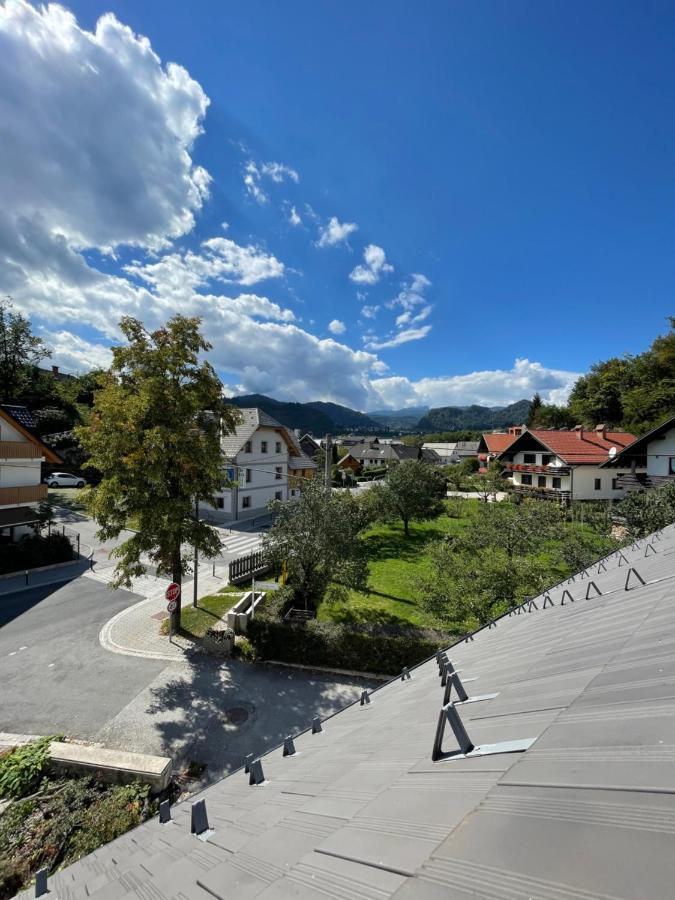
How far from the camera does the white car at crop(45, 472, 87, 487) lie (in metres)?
37.0

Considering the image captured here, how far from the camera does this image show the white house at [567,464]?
34.5 metres

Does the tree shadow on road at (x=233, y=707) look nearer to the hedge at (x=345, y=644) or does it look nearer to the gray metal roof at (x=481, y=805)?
the hedge at (x=345, y=644)

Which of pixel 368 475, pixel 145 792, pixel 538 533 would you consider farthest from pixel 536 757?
pixel 368 475

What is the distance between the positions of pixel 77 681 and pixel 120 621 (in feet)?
11.6

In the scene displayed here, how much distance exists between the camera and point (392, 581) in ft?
62.7

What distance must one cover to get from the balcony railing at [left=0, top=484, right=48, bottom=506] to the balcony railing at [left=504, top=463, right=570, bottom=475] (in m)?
39.3

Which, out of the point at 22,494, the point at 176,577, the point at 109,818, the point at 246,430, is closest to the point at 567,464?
the point at 246,430

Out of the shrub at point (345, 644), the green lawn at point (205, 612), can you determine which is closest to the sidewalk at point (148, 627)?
the green lawn at point (205, 612)

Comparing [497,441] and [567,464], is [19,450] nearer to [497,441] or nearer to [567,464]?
[567,464]

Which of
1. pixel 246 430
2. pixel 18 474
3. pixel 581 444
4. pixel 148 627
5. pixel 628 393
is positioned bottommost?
pixel 148 627

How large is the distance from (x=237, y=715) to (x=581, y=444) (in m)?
38.3

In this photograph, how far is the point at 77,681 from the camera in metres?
10.9

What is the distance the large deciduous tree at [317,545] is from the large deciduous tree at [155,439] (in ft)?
9.82

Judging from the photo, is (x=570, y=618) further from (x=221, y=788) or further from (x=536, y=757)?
(x=221, y=788)
